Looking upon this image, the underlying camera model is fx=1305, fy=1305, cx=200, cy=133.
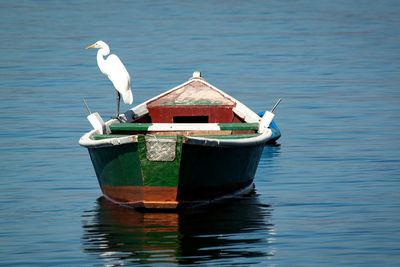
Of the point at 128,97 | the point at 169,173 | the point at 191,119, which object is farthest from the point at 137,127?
the point at 191,119

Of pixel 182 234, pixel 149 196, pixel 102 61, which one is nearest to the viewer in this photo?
pixel 182 234

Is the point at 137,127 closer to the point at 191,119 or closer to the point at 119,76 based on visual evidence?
the point at 119,76

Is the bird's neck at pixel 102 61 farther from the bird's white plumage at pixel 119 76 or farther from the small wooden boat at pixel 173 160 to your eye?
the small wooden boat at pixel 173 160

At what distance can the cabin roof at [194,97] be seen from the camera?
22.6 m

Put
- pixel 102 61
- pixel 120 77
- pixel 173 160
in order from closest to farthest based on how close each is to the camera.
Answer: pixel 173 160, pixel 120 77, pixel 102 61

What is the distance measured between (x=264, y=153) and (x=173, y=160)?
7.23m

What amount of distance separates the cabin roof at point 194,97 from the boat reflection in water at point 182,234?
2.77 m

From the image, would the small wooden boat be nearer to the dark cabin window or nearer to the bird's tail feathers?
the bird's tail feathers

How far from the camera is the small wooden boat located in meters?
18.2

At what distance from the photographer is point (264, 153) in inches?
997

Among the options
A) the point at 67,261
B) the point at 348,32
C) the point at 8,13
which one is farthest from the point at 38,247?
the point at 8,13

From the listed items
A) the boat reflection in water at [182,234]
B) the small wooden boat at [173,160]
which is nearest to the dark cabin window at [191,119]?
the small wooden boat at [173,160]

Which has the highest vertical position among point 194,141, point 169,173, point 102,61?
point 102,61

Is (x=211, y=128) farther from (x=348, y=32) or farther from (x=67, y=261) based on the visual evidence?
(x=348, y=32)
